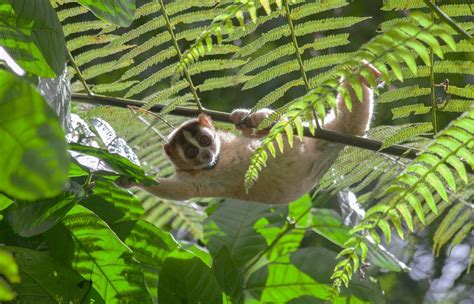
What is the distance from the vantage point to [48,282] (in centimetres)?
154

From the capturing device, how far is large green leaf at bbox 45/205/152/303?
1.56m

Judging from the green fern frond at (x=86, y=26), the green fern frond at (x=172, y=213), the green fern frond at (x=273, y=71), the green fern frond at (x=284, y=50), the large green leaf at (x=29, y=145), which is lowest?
the green fern frond at (x=172, y=213)

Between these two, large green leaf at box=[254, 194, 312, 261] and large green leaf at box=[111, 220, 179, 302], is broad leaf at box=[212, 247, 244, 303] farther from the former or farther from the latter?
large green leaf at box=[254, 194, 312, 261]

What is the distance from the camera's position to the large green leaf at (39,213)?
1.35 meters

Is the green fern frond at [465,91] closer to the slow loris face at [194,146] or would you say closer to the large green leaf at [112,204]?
the large green leaf at [112,204]

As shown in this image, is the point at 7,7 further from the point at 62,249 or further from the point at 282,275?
the point at 282,275

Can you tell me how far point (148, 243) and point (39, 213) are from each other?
48 centimetres

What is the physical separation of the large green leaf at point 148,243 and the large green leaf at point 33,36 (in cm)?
60

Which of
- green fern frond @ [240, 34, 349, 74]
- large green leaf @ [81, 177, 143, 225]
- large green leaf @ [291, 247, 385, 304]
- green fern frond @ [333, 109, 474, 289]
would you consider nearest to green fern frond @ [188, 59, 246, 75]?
green fern frond @ [240, 34, 349, 74]

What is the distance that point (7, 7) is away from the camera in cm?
120

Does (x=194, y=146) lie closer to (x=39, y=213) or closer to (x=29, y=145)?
(x=39, y=213)

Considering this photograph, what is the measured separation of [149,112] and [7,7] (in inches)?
30.3

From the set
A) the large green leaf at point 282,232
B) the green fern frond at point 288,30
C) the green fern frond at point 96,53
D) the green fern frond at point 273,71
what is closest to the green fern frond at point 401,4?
the green fern frond at point 288,30

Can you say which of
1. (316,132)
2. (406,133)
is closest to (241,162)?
(316,132)
